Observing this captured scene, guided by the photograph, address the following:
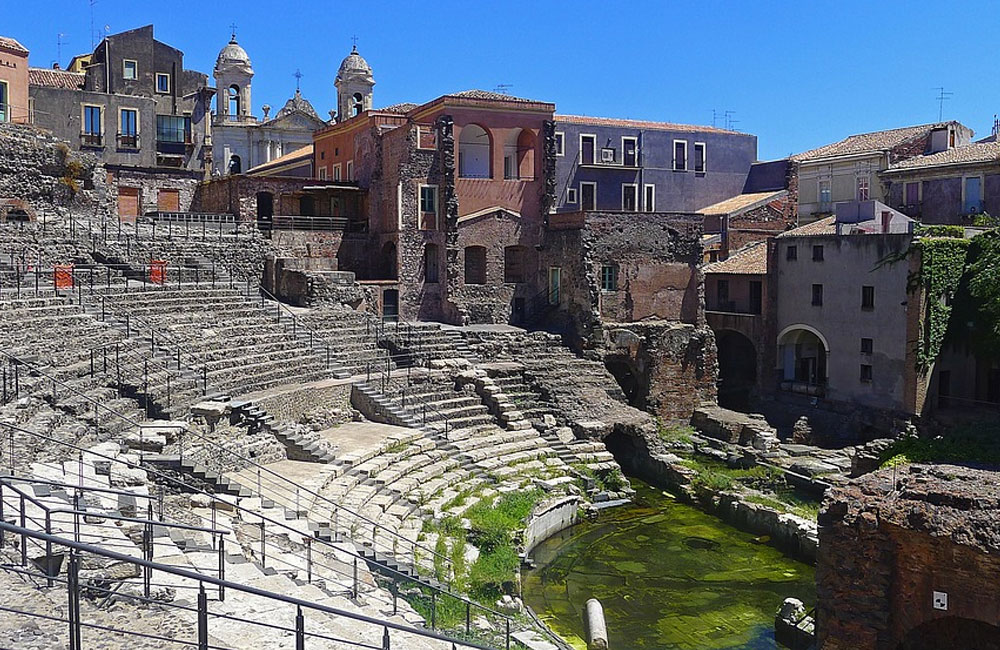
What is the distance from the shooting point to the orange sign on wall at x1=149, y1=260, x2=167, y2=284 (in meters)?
32.3

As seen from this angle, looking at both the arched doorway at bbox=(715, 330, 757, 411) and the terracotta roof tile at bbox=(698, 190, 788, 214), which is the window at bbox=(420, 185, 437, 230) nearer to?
the arched doorway at bbox=(715, 330, 757, 411)

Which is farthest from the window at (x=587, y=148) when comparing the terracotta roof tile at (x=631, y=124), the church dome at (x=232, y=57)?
the church dome at (x=232, y=57)

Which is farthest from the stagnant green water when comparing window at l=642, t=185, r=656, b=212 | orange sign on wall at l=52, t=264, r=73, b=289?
window at l=642, t=185, r=656, b=212

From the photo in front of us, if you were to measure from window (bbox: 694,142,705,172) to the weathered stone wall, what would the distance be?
14.1 m

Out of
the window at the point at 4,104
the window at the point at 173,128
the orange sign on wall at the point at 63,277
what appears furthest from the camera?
the window at the point at 173,128

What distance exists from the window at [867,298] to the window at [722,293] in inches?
283

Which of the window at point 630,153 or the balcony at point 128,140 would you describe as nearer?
the balcony at point 128,140

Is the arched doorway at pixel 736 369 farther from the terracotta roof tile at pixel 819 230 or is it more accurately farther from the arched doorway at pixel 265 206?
the arched doorway at pixel 265 206

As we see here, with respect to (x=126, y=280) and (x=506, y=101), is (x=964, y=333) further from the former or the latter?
(x=126, y=280)

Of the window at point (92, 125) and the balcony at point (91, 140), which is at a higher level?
the window at point (92, 125)

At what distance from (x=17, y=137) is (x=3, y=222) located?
4145mm

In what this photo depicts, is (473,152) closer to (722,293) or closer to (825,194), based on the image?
(722,293)

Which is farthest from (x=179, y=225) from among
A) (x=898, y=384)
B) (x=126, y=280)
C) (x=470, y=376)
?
(x=898, y=384)

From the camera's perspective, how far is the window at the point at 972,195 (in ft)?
124
